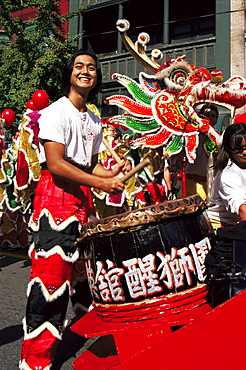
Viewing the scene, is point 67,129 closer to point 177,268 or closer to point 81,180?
point 81,180

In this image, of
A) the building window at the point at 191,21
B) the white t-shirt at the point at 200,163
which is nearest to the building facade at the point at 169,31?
the building window at the point at 191,21

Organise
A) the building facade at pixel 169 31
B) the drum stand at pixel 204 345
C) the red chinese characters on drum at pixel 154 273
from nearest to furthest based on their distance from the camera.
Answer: the drum stand at pixel 204 345, the red chinese characters on drum at pixel 154 273, the building facade at pixel 169 31

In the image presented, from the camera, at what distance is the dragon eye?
156 inches

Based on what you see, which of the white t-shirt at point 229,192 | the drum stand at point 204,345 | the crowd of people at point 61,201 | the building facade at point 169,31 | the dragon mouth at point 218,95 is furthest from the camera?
the building facade at point 169,31

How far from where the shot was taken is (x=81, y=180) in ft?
6.86

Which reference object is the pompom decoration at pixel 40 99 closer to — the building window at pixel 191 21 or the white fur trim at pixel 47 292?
the white fur trim at pixel 47 292

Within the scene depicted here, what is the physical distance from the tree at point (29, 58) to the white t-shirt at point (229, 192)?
12289mm

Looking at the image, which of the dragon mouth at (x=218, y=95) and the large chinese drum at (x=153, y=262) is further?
the dragon mouth at (x=218, y=95)

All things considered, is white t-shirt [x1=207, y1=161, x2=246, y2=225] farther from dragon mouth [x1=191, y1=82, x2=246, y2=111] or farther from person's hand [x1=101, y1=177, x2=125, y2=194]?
dragon mouth [x1=191, y1=82, x2=246, y2=111]

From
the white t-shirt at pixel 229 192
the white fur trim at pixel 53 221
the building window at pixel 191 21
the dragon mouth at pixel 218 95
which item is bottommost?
the white fur trim at pixel 53 221

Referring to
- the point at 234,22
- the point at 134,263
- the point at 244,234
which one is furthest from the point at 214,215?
the point at 234,22

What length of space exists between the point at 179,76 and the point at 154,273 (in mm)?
2554

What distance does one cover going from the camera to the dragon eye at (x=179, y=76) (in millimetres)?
3955

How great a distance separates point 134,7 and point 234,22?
17.6 ft
